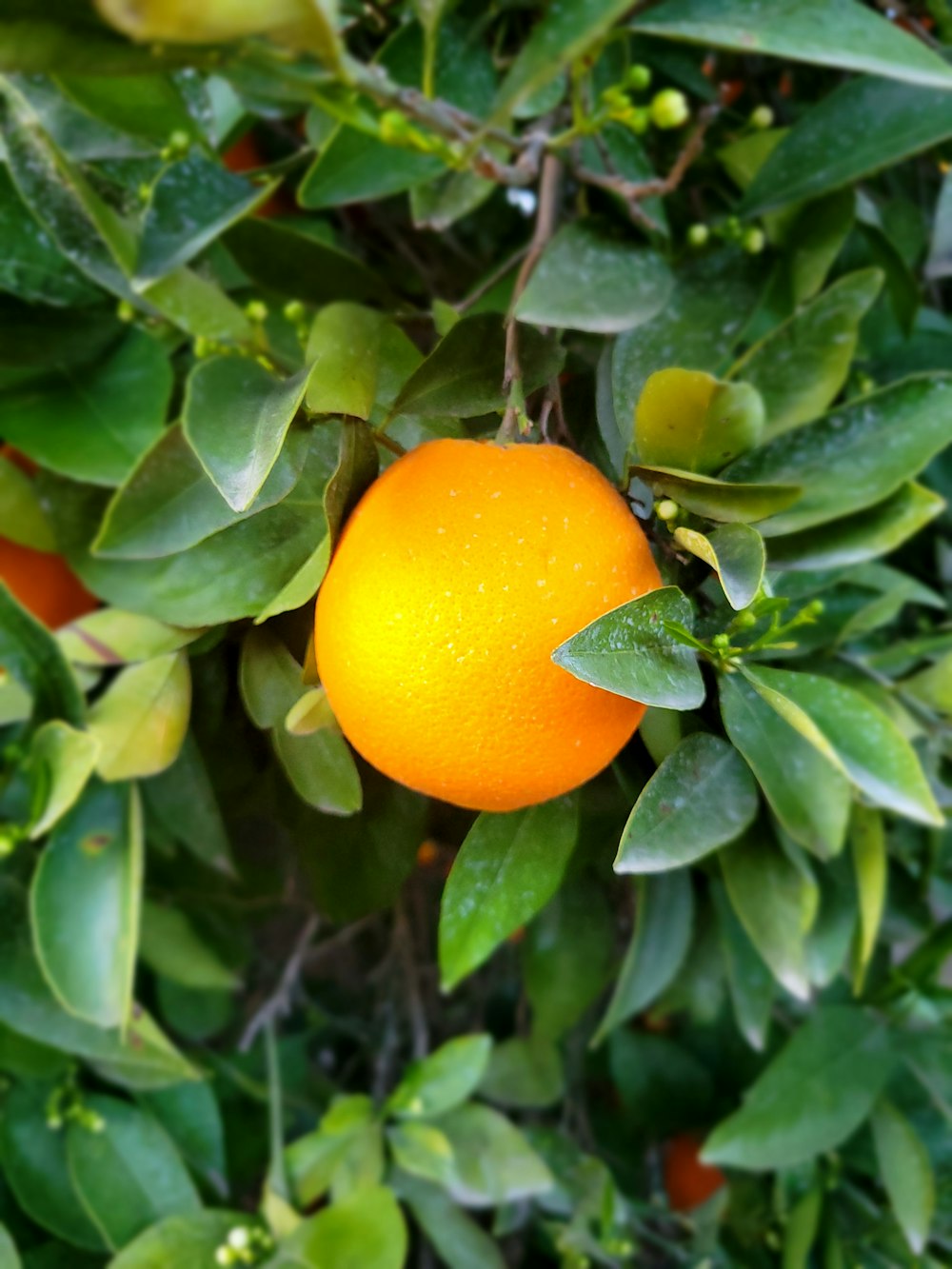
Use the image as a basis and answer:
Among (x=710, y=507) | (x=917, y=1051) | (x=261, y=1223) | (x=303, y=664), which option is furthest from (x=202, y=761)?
(x=917, y=1051)

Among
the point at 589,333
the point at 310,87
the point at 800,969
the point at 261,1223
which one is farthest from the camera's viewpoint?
the point at 261,1223

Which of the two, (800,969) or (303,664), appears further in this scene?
(800,969)

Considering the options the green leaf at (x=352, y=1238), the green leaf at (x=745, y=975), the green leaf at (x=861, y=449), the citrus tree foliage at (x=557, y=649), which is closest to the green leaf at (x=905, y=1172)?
the citrus tree foliage at (x=557, y=649)

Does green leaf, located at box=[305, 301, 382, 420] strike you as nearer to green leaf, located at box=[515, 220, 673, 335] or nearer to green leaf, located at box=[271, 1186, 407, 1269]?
green leaf, located at box=[515, 220, 673, 335]

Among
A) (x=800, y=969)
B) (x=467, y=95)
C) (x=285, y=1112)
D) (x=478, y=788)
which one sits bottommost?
(x=285, y=1112)

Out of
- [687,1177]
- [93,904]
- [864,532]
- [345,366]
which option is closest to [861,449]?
[864,532]

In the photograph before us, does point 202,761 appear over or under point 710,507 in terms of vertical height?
under

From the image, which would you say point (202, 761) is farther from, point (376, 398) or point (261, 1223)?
point (261, 1223)

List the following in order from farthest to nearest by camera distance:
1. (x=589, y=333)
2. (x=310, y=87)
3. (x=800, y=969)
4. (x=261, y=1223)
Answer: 1. (x=261, y=1223)
2. (x=800, y=969)
3. (x=589, y=333)
4. (x=310, y=87)
